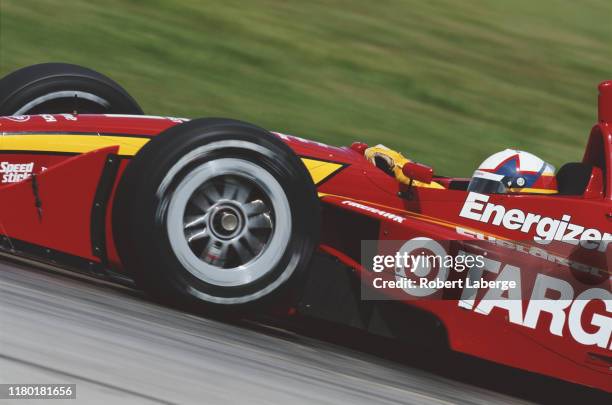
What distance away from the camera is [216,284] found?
14.0 ft

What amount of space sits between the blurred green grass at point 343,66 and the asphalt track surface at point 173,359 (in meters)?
5.32

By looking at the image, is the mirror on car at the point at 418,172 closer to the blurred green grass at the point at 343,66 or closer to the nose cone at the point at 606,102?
the nose cone at the point at 606,102

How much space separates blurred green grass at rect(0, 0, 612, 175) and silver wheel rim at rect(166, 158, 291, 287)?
5567 mm

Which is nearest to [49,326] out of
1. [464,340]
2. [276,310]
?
[276,310]

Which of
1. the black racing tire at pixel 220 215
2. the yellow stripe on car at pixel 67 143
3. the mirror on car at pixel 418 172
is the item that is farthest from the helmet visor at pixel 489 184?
the yellow stripe on car at pixel 67 143

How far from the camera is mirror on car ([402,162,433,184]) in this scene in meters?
4.89

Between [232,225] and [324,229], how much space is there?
0.59 metres

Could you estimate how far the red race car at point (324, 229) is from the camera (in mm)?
4215

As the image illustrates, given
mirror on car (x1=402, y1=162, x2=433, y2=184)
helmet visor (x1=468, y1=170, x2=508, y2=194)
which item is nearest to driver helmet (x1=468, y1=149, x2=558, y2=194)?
helmet visor (x1=468, y1=170, x2=508, y2=194)

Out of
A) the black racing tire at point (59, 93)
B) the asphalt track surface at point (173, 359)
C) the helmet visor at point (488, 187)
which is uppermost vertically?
the black racing tire at point (59, 93)

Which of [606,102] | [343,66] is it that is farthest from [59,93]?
[343,66]

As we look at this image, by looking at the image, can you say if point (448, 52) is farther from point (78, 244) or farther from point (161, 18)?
point (78, 244)

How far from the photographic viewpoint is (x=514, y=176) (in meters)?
5.05

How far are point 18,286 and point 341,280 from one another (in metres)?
1.40
